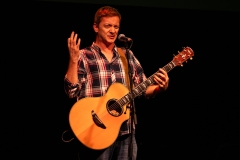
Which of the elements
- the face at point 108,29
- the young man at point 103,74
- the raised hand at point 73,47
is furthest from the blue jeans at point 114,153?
the face at point 108,29

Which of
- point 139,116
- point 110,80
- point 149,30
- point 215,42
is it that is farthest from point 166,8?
point 110,80

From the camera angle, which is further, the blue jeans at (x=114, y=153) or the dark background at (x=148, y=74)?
the dark background at (x=148, y=74)

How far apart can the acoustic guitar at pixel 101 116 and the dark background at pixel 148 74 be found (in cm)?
132

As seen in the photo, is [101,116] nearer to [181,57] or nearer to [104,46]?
[104,46]

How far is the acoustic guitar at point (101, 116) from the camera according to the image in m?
2.64

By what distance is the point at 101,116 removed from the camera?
2.74 meters

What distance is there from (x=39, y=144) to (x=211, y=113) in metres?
2.55

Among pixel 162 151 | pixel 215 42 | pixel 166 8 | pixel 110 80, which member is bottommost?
pixel 162 151

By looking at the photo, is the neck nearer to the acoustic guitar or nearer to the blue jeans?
the acoustic guitar

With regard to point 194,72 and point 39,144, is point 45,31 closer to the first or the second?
point 39,144

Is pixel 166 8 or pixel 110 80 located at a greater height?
pixel 166 8

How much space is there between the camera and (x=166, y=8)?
4340mm

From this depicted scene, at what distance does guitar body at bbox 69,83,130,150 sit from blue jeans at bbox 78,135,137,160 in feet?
0.29

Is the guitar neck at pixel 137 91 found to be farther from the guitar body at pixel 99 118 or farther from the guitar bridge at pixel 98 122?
the guitar bridge at pixel 98 122
